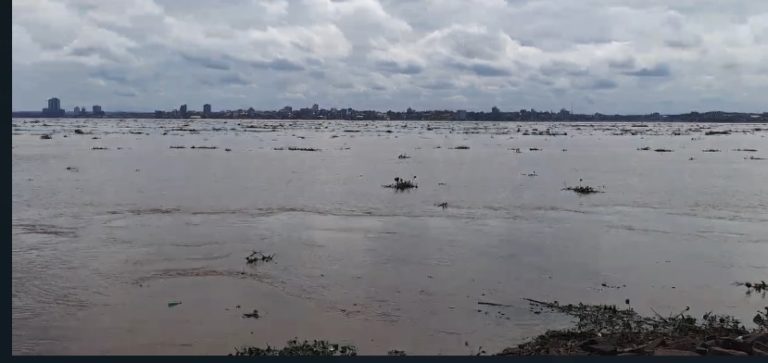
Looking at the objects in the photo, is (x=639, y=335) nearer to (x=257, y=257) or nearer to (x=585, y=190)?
(x=257, y=257)

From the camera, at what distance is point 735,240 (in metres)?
18.5

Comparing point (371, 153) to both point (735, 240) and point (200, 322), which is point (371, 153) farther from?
point (200, 322)

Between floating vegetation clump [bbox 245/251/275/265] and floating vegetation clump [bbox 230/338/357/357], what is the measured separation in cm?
548

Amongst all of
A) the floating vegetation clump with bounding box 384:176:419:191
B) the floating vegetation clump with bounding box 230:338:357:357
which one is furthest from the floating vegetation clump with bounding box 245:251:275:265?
the floating vegetation clump with bounding box 384:176:419:191

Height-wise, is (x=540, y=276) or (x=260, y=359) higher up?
(x=260, y=359)

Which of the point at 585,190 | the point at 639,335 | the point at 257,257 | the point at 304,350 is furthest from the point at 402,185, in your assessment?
the point at 304,350

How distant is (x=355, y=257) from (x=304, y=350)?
6480 mm

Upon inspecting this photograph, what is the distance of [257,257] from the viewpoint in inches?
601

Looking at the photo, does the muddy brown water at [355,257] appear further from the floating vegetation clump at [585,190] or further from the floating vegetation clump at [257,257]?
the floating vegetation clump at [585,190]

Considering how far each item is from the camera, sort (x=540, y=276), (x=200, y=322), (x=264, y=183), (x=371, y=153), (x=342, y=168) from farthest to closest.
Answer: (x=371, y=153) < (x=342, y=168) < (x=264, y=183) < (x=540, y=276) < (x=200, y=322)

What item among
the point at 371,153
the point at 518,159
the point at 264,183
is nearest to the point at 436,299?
the point at 264,183

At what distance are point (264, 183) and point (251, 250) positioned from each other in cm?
1530

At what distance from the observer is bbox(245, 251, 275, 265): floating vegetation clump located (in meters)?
14.9

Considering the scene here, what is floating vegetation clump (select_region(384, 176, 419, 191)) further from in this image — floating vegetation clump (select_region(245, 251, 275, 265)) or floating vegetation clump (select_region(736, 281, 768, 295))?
floating vegetation clump (select_region(736, 281, 768, 295))
